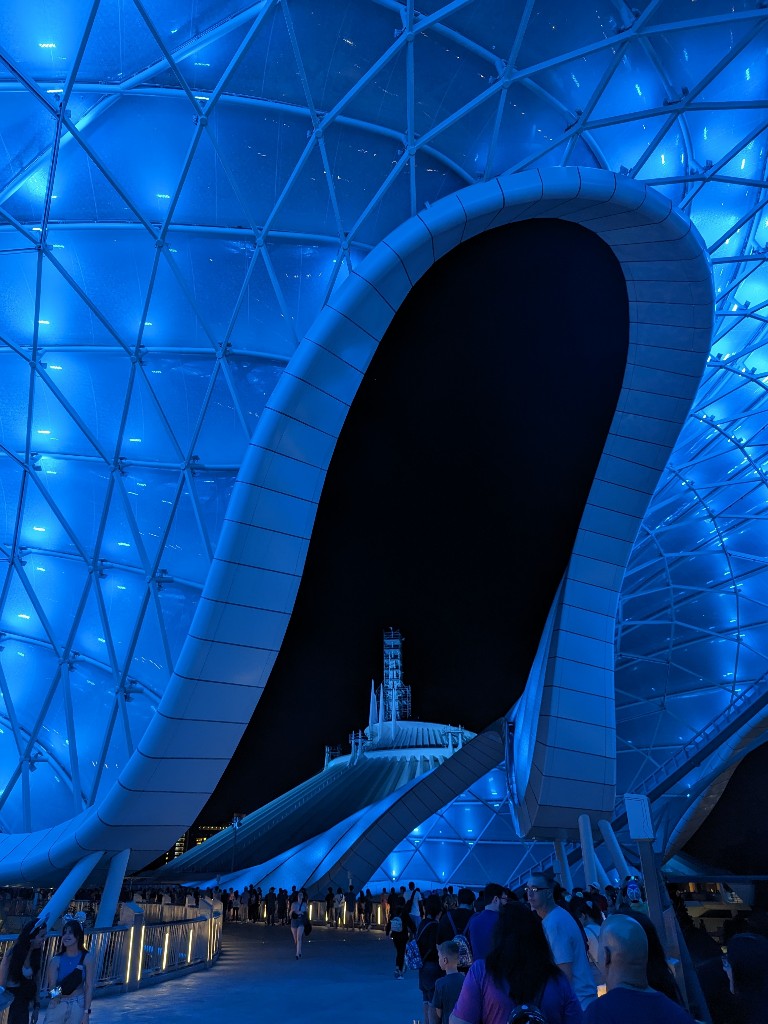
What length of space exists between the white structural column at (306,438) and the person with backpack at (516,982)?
53.3 feet

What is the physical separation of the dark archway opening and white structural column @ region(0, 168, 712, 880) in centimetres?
125

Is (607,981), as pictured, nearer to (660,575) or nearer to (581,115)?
(581,115)

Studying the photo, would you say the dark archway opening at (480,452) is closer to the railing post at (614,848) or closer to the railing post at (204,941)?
the railing post at (614,848)

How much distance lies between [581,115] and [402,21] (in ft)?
16.7

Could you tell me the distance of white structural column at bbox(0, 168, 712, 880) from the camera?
19.3 metres

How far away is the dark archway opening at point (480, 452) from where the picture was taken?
22.7 metres

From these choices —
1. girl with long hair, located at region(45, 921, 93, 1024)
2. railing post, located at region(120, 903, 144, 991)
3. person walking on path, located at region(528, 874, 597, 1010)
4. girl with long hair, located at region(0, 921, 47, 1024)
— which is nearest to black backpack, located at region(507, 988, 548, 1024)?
person walking on path, located at region(528, 874, 597, 1010)

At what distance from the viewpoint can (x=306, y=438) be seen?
2059cm

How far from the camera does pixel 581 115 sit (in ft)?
65.3

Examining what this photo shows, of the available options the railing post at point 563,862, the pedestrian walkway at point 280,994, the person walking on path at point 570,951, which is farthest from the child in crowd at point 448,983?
the railing post at point 563,862

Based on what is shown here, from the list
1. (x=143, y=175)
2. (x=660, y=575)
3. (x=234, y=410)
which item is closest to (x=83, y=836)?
(x=234, y=410)

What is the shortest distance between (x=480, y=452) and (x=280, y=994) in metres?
18.1

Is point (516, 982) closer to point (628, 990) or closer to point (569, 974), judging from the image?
point (628, 990)

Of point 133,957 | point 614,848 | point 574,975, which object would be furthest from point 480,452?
point 574,975
